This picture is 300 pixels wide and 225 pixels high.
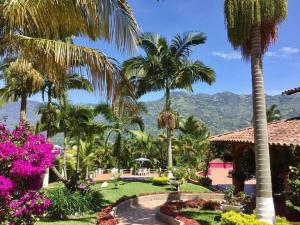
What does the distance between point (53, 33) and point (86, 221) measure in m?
6.63

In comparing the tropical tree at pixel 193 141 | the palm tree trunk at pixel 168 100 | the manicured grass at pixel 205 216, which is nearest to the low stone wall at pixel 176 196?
the manicured grass at pixel 205 216

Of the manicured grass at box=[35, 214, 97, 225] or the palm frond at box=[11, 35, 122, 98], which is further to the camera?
the manicured grass at box=[35, 214, 97, 225]

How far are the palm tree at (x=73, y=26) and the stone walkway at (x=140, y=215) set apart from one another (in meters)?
7.22

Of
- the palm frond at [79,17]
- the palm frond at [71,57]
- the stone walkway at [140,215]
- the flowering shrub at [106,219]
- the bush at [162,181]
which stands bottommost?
the stone walkway at [140,215]

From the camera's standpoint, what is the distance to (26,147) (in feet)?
26.7

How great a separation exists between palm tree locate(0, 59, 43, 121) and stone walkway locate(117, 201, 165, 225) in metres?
5.60

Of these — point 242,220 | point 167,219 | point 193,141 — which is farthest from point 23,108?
point 193,141

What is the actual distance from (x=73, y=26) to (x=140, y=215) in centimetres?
964

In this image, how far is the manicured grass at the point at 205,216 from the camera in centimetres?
1375

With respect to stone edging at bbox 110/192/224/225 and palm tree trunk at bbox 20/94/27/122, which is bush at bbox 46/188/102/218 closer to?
stone edging at bbox 110/192/224/225

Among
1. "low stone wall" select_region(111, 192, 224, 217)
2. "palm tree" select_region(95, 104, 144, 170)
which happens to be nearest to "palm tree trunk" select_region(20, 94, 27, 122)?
"low stone wall" select_region(111, 192, 224, 217)

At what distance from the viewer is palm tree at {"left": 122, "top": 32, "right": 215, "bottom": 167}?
2569 cm

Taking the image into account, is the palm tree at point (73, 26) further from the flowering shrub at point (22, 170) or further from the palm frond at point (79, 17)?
the flowering shrub at point (22, 170)

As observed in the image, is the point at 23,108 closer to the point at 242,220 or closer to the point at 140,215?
the point at 140,215
